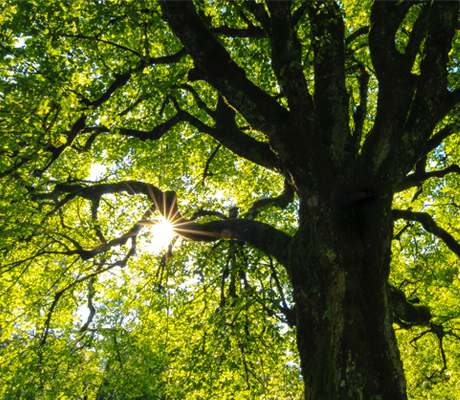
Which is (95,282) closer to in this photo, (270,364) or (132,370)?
(132,370)

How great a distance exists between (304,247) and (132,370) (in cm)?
924

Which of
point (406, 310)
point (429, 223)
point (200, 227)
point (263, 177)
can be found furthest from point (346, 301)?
point (263, 177)

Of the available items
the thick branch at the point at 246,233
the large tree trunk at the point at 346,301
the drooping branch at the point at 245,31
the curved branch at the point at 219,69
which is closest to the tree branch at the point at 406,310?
the large tree trunk at the point at 346,301

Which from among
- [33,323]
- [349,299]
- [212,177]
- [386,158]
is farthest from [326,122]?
[33,323]

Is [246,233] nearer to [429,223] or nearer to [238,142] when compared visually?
[238,142]

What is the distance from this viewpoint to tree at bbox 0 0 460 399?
388 centimetres

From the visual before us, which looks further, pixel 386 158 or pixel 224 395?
pixel 224 395

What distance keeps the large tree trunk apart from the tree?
20mm

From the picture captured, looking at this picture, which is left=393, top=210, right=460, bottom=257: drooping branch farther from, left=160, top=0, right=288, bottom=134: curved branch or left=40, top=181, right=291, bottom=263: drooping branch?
left=160, top=0, right=288, bottom=134: curved branch

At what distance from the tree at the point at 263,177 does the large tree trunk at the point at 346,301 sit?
0.02 meters

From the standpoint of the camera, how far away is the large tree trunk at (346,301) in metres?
3.16

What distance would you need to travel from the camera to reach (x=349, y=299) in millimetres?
3537

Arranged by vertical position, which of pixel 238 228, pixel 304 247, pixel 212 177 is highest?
pixel 212 177

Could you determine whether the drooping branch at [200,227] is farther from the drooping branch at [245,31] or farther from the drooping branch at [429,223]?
the drooping branch at [245,31]
